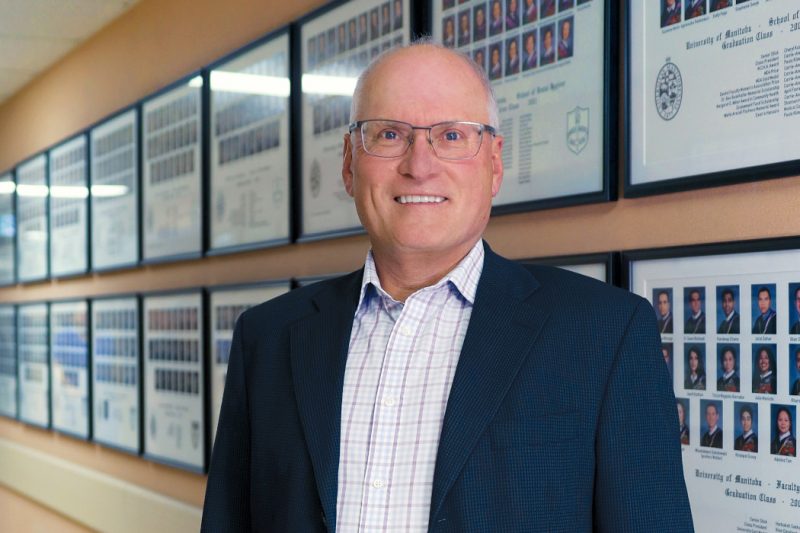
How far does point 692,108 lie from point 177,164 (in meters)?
2.66

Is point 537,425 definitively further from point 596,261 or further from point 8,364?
point 8,364

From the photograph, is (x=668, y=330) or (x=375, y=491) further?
(x=668, y=330)

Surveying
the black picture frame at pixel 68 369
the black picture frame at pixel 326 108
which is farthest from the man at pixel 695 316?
the black picture frame at pixel 68 369

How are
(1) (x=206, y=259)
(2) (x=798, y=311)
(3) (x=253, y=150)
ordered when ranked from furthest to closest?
(1) (x=206, y=259) < (3) (x=253, y=150) < (2) (x=798, y=311)

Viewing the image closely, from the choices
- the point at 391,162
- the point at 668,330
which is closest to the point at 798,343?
the point at 668,330

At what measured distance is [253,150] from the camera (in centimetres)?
353

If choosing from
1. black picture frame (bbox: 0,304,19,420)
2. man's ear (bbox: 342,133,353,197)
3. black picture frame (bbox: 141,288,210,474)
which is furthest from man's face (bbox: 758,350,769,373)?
black picture frame (bbox: 0,304,19,420)

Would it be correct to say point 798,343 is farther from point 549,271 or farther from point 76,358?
point 76,358

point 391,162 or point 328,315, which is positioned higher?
point 391,162

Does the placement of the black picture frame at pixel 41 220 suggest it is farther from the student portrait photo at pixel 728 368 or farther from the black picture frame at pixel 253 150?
the student portrait photo at pixel 728 368

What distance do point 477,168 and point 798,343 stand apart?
1.96 feet

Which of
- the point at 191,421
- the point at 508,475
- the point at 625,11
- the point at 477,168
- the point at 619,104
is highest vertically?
the point at 625,11

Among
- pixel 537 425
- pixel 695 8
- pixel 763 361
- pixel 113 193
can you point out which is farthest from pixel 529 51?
pixel 113 193

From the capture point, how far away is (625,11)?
6.56ft
